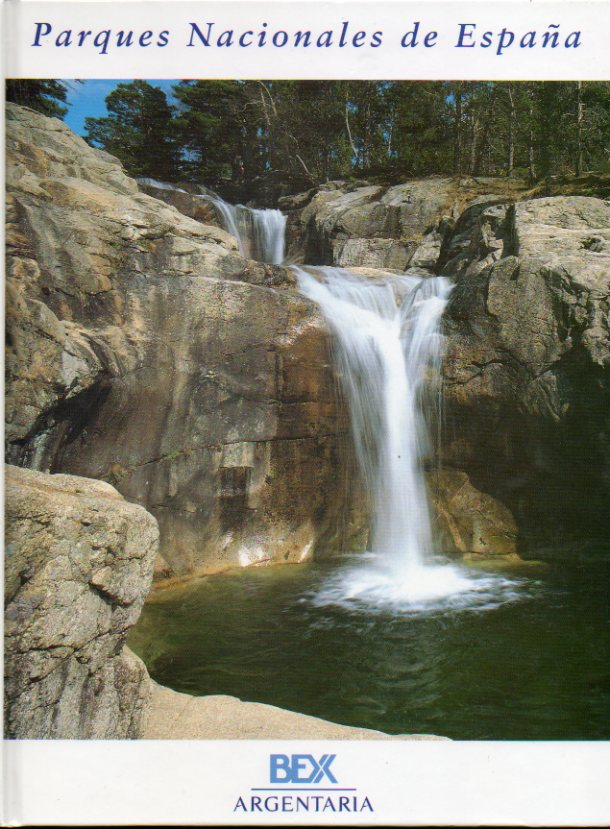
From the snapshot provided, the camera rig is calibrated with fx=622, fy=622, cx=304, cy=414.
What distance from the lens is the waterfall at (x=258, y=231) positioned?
382 inches

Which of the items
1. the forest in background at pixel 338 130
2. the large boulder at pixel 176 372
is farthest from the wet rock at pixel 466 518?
the forest in background at pixel 338 130

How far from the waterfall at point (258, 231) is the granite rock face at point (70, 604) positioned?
7.02 m

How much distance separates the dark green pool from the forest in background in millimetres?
4131

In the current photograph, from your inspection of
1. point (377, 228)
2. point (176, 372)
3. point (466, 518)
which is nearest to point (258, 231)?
point (377, 228)

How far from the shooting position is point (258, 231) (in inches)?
406

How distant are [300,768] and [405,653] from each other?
1666mm

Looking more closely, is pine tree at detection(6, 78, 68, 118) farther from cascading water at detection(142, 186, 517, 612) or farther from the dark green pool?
the dark green pool

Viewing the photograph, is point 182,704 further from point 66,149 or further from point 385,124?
point 385,124

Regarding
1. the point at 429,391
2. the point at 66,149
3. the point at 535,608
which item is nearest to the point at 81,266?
the point at 66,149

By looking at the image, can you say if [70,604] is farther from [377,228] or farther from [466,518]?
[377,228]

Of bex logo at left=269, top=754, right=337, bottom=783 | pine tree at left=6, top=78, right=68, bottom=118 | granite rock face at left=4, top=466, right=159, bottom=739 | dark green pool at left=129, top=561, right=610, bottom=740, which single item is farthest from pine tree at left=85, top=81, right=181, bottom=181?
bex logo at left=269, top=754, right=337, bottom=783

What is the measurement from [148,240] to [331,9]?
11.6 feet

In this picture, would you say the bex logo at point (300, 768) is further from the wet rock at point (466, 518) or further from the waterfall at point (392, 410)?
the wet rock at point (466, 518)

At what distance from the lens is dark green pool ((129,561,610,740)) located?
13.4ft
